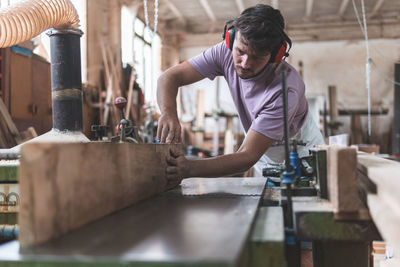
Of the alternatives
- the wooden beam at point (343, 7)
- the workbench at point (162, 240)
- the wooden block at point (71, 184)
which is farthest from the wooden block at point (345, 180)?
the wooden beam at point (343, 7)

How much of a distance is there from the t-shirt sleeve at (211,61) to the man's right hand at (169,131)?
0.38 m

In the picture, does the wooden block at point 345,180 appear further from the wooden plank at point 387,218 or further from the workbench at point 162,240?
the workbench at point 162,240

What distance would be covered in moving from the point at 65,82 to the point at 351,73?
326 inches

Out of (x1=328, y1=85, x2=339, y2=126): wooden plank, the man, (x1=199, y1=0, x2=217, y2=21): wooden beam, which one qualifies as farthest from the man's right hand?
(x1=199, y1=0, x2=217, y2=21): wooden beam

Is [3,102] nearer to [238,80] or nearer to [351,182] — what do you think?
[238,80]

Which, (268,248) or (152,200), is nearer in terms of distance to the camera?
(268,248)

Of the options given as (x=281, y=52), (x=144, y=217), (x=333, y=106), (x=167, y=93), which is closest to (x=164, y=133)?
(x=167, y=93)

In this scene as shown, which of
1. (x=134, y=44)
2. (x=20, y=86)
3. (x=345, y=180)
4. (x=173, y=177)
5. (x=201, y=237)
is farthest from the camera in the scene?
(x=134, y=44)

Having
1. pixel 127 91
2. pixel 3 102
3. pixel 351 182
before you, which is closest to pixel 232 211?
pixel 351 182

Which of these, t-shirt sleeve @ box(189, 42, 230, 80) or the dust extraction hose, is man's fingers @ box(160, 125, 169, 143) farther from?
the dust extraction hose

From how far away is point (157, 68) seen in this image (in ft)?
27.4

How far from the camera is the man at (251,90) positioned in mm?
1404

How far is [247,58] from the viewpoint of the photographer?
1.46 m

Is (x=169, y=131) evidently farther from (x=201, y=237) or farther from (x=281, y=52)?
(x=201, y=237)
